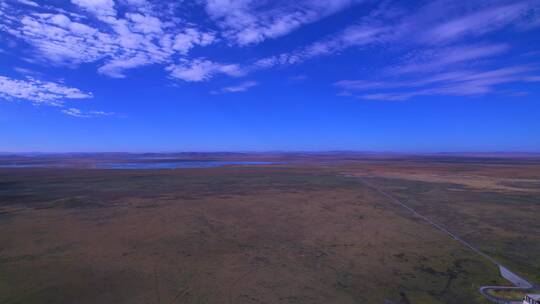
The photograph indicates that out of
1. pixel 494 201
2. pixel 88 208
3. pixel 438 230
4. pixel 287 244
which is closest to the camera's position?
pixel 287 244

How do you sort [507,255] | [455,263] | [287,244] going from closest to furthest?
[455,263]
[507,255]
[287,244]

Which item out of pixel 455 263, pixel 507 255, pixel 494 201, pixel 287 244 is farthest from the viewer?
pixel 494 201

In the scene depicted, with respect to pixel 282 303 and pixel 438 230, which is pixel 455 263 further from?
pixel 282 303

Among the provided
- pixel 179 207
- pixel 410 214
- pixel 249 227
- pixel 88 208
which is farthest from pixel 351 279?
pixel 88 208

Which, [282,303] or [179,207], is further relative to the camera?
[179,207]

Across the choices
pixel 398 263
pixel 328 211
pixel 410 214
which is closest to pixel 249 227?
pixel 328 211

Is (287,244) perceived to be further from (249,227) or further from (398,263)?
(398,263)
